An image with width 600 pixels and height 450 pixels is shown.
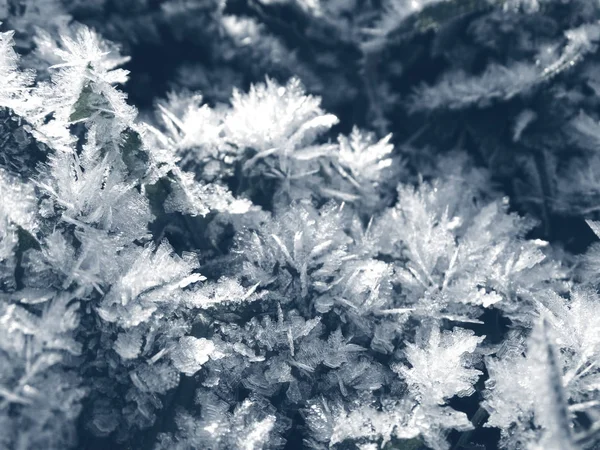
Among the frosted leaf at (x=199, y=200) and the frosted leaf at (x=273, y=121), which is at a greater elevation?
the frosted leaf at (x=273, y=121)

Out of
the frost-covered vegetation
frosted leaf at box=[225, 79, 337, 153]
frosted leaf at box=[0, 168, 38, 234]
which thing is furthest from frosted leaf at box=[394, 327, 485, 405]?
frosted leaf at box=[0, 168, 38, 234]

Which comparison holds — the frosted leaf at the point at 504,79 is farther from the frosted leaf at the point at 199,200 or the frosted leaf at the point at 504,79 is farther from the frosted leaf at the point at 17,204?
the frosted leaf at the point at 17,204

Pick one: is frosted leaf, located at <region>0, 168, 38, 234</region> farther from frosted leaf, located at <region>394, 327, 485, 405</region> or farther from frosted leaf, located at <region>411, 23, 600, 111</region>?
frosted leaf, located at <region>411, 23, 600, 111</region>

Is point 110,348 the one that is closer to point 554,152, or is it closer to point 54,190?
A: point 54,190

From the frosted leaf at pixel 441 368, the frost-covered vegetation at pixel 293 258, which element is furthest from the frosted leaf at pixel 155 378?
the frosted leaf at pixel 441 368

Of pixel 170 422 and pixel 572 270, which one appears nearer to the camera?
pixel 170 422

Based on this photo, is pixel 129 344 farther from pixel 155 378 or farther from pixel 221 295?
pixel 221 295

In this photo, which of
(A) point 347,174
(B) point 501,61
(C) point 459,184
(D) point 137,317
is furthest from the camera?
(B) point 501,61

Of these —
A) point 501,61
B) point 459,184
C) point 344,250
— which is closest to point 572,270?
point 459,184
